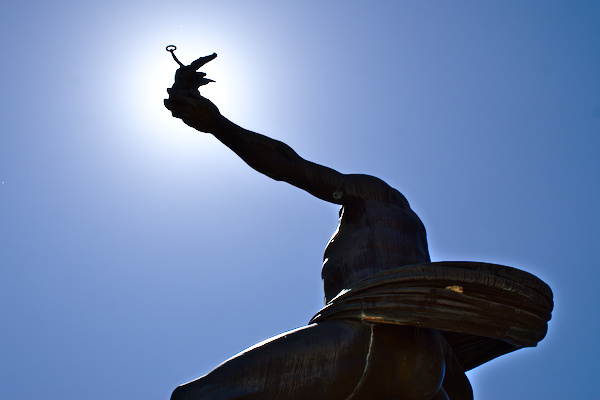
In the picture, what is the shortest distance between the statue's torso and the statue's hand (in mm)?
1142

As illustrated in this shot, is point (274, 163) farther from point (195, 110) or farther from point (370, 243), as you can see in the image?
point (370, 243)

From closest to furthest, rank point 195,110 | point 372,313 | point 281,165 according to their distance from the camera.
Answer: point 372,313
point 195,110
point 281,165

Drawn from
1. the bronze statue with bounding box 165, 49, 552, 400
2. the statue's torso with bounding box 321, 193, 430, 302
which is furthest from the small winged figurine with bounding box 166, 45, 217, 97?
the statue's torso with bounding box 321, 193, 430, 302

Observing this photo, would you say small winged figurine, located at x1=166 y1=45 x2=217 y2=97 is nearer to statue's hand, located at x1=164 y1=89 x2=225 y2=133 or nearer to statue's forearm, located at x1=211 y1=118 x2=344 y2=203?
statue's hand, located at x1=164 y1=89 x2=225 y2=133

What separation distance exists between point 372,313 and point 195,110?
1.92 m

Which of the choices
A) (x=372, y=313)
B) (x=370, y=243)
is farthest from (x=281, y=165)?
(x=372, y=313)

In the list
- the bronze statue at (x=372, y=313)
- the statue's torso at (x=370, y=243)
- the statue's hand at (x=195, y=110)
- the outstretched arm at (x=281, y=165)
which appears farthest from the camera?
the outstretched arm at (x=281, y=165)

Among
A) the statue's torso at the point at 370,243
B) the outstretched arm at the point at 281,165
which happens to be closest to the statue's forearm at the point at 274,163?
the outstretched arm at the point at 281,165

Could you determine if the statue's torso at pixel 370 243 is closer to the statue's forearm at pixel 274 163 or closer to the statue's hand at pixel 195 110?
the statue's forearm at pixel 274 163

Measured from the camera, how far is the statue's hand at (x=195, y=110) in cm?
547

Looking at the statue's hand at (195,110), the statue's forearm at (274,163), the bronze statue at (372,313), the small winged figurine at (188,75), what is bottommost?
the bronze statue at (372,313)

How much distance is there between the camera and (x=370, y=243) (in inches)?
211

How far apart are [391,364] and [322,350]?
51cm

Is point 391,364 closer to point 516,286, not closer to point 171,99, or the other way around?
point 516,286
